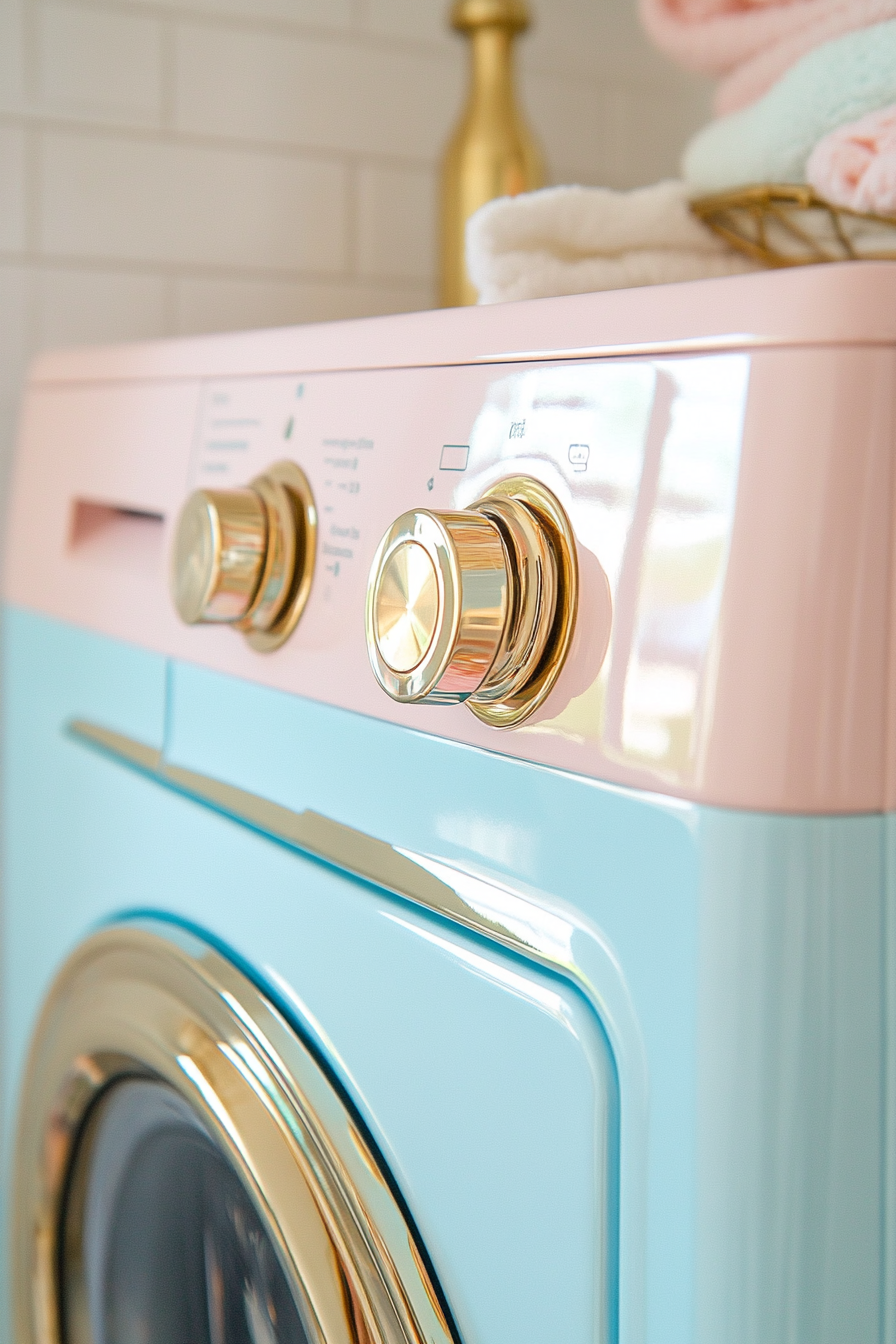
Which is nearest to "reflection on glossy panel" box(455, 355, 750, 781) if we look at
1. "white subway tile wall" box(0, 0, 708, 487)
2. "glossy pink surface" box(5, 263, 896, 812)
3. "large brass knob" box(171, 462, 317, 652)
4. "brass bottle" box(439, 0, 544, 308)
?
"glossy pink surface" box(5, 263, 896, 812)

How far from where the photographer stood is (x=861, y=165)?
1.54 feet

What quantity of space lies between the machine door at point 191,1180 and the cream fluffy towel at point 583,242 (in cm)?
27

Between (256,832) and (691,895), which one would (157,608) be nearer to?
(256,832)

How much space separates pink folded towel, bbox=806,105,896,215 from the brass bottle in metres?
0.37

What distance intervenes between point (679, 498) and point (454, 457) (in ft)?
0.30

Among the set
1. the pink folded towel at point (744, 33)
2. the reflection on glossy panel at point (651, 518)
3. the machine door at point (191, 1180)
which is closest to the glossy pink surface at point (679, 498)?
the reflection on glossy panel at point (651, 518)

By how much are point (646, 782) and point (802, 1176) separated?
0.09m

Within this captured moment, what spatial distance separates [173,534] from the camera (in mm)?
513

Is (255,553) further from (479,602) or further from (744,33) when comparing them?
(744,33)

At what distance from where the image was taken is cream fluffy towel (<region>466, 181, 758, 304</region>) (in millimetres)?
464

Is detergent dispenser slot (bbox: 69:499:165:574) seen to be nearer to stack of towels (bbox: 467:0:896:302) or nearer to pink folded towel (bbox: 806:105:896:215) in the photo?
stack of towels (bbox: 467:0:896:302)

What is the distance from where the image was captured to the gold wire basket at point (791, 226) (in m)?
0.52

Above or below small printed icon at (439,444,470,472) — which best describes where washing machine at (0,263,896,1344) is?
below

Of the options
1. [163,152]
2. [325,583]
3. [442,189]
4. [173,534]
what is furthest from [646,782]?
[163,152]
